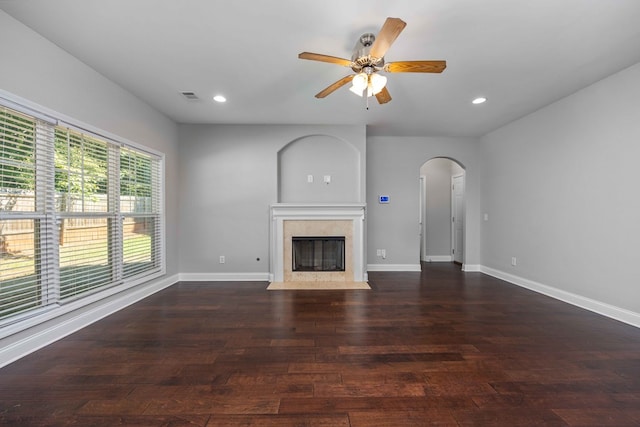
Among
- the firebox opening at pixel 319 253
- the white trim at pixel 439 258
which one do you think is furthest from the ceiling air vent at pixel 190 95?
the white trim at pixel 439 258

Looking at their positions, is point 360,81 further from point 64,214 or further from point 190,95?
point 64,214

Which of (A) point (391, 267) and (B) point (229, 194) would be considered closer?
(B) point (229, 194)

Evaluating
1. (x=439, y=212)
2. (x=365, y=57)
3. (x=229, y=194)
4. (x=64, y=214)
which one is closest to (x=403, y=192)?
(x=439, y=212)

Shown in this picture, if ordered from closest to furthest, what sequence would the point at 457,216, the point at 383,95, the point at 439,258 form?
A: 1. the point at 383,95
2. the point at 457,216
3. the point at 439,258

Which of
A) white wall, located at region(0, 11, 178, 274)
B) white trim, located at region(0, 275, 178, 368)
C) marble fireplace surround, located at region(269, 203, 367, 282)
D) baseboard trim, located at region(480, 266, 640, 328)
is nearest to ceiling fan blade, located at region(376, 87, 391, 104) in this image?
Result: marble fireplace surround, located at region(269, 203, 367, 282)

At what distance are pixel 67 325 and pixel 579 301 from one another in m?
5.46

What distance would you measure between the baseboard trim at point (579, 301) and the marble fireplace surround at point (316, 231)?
2.34 m

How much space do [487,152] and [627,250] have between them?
8.65 ft

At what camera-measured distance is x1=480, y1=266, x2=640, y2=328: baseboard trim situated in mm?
2662

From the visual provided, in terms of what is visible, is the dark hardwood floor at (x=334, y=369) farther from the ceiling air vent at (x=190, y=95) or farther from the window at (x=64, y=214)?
the ceiling air vent at (x=190, y=95)

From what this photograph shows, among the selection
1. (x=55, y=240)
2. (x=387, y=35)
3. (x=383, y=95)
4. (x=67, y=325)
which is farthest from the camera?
(x=383, y=95)

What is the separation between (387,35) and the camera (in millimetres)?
1781

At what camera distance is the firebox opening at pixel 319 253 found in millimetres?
4383

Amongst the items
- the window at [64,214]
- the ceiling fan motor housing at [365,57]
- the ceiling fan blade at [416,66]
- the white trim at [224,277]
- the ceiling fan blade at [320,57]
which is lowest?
the white trim at [224,277]
